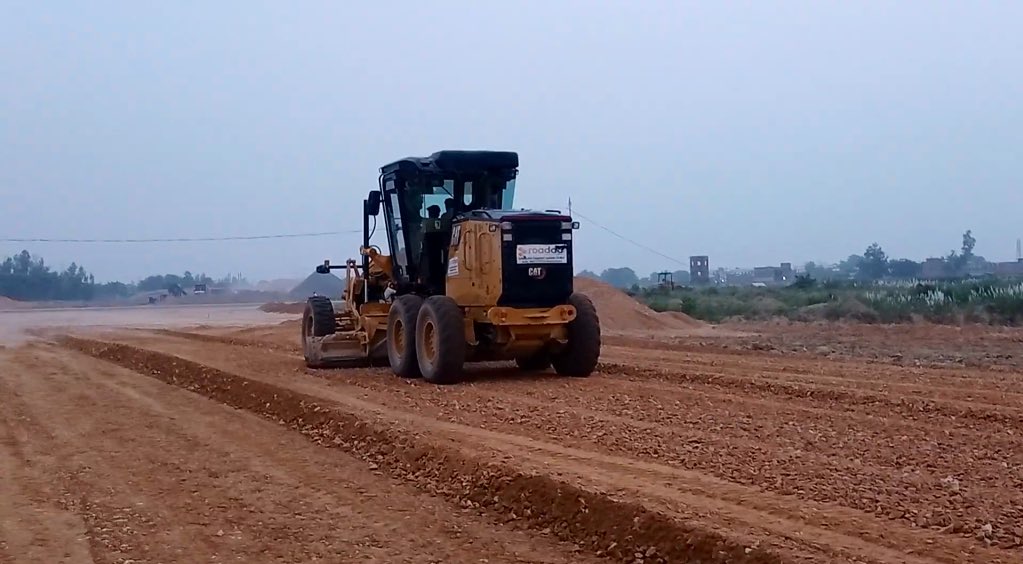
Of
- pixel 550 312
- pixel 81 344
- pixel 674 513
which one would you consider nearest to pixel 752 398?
pixel 550 312

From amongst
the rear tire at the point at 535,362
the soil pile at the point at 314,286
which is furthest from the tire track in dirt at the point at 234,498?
the soil pile at the point at 314,286

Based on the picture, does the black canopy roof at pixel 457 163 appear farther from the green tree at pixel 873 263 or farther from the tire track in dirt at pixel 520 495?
the green tree at pixel 873 263

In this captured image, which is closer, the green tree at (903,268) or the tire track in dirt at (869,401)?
the tire track in dirt at (869,401)

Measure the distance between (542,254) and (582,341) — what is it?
128cm

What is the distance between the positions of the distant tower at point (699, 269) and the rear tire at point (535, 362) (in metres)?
85.2

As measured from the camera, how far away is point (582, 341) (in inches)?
572

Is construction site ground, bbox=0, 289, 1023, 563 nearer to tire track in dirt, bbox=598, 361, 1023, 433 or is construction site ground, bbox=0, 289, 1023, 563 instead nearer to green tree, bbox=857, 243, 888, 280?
tire track in dirt, bbox=598, 361, 1023, 433

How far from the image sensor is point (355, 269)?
18.0 m

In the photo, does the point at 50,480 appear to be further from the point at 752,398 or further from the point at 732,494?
the point at 752,398

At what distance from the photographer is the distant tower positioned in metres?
102

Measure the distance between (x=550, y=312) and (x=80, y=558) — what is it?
8277 mm

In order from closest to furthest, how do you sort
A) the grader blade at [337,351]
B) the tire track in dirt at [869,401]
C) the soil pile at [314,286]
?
1. the tire track in dirt at [869,401]
2. the grader blade at [337,351]
3. the soil pile at [314,286]

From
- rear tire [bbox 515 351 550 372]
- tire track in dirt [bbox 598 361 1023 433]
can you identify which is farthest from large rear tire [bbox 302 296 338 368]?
tire track in dirt [bbox 598 361 1023 433]

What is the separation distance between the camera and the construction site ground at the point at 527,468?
6.46 metres
